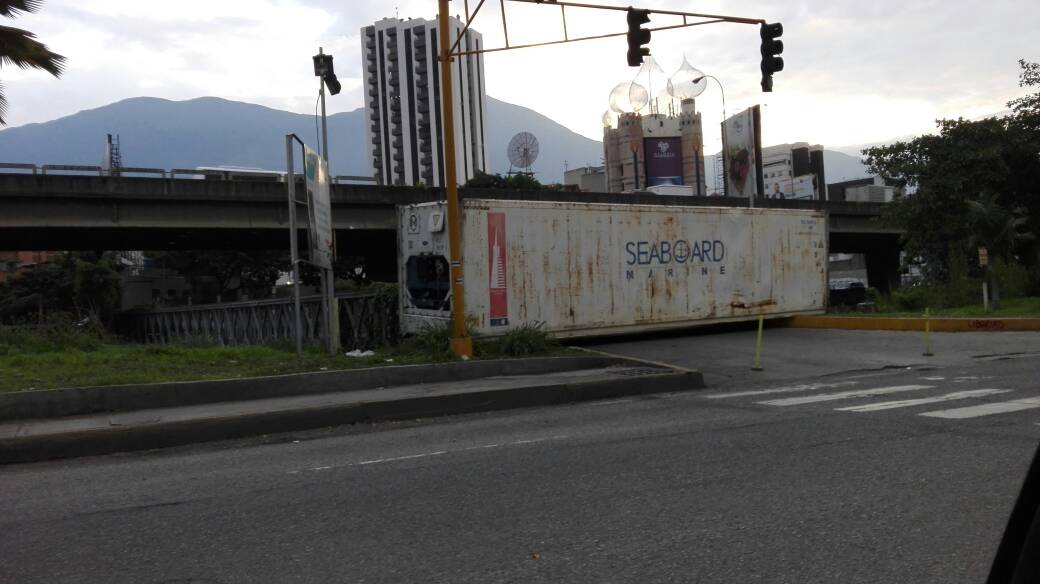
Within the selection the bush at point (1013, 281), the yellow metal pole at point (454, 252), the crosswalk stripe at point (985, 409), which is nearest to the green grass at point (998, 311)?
the bush at point (1013, 281)

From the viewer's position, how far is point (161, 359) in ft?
46.2

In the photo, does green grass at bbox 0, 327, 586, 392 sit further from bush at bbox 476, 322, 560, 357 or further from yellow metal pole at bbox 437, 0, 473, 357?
yellow metal pole at bbox 437, 0, 473, 357

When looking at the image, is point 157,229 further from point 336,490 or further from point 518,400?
point 336,490

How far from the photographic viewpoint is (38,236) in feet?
124

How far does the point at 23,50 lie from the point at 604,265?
11.8 metres

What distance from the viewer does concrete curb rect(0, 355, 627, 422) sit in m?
10.0

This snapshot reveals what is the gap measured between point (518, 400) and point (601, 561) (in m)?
6.94

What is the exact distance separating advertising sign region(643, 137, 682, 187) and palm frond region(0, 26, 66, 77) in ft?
425

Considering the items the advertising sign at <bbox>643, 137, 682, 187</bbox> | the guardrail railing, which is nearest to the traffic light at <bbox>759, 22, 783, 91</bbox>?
the guardrail railing

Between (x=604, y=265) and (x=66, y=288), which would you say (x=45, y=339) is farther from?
(x=66, y=288)

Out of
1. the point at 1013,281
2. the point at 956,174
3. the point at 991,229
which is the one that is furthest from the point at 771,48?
the point at 956,174

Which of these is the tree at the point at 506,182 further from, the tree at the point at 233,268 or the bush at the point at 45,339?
the bush at the point at 45,339

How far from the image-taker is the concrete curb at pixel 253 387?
10.0 meters

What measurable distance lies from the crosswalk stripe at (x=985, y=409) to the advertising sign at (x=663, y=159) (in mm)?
134016
